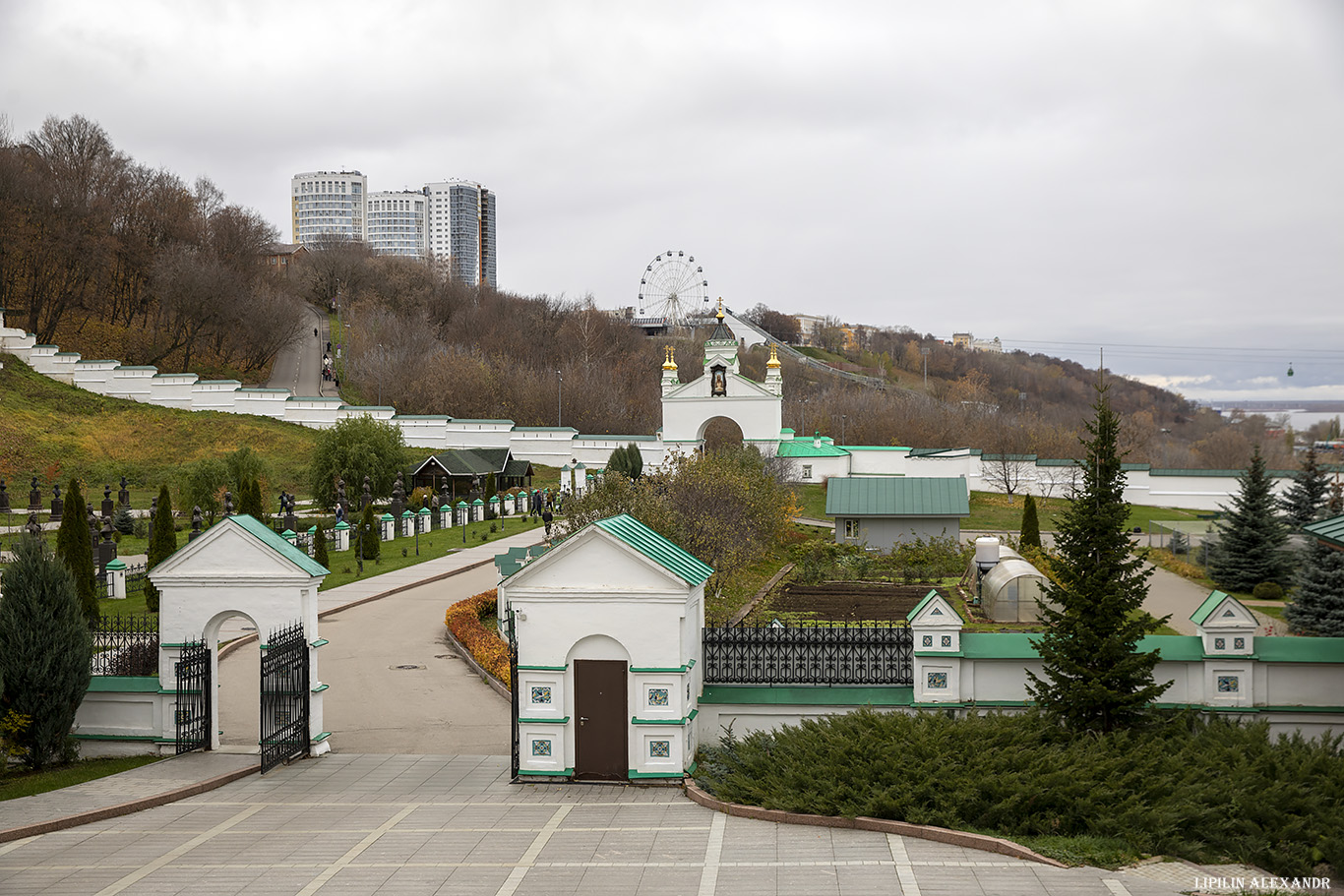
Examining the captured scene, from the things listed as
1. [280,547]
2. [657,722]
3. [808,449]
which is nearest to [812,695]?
[657,722]

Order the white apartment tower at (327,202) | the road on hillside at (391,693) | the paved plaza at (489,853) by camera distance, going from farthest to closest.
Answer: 1. the white apartment tower at (327,202)
2. the road on hillside at (391,693)
3. the paved plaza at (489,853)

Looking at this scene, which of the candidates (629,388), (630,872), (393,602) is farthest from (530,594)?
(629,388)

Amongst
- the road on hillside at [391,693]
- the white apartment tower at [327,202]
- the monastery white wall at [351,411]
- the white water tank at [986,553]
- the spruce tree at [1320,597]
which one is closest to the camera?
the road on hillside at [391,693]

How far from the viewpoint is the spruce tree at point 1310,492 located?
29531 mm

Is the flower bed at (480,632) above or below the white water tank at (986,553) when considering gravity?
below

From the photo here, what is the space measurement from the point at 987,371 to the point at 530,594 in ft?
344

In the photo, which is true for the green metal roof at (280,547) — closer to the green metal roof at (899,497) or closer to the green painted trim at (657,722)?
the green painted trim at (657,722)

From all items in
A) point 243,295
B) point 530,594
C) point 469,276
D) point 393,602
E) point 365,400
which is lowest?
point 393,602

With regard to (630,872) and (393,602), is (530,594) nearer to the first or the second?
(630,872)

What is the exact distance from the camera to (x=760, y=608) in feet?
71.0

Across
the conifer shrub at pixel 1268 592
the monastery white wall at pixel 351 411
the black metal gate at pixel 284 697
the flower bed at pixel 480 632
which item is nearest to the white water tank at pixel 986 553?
the conifer shrub at pixel 1268 592

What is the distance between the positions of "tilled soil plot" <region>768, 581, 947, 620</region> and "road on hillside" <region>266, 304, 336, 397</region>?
142 ft

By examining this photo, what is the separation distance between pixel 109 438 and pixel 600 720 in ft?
144

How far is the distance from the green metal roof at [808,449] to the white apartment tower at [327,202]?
478ft
